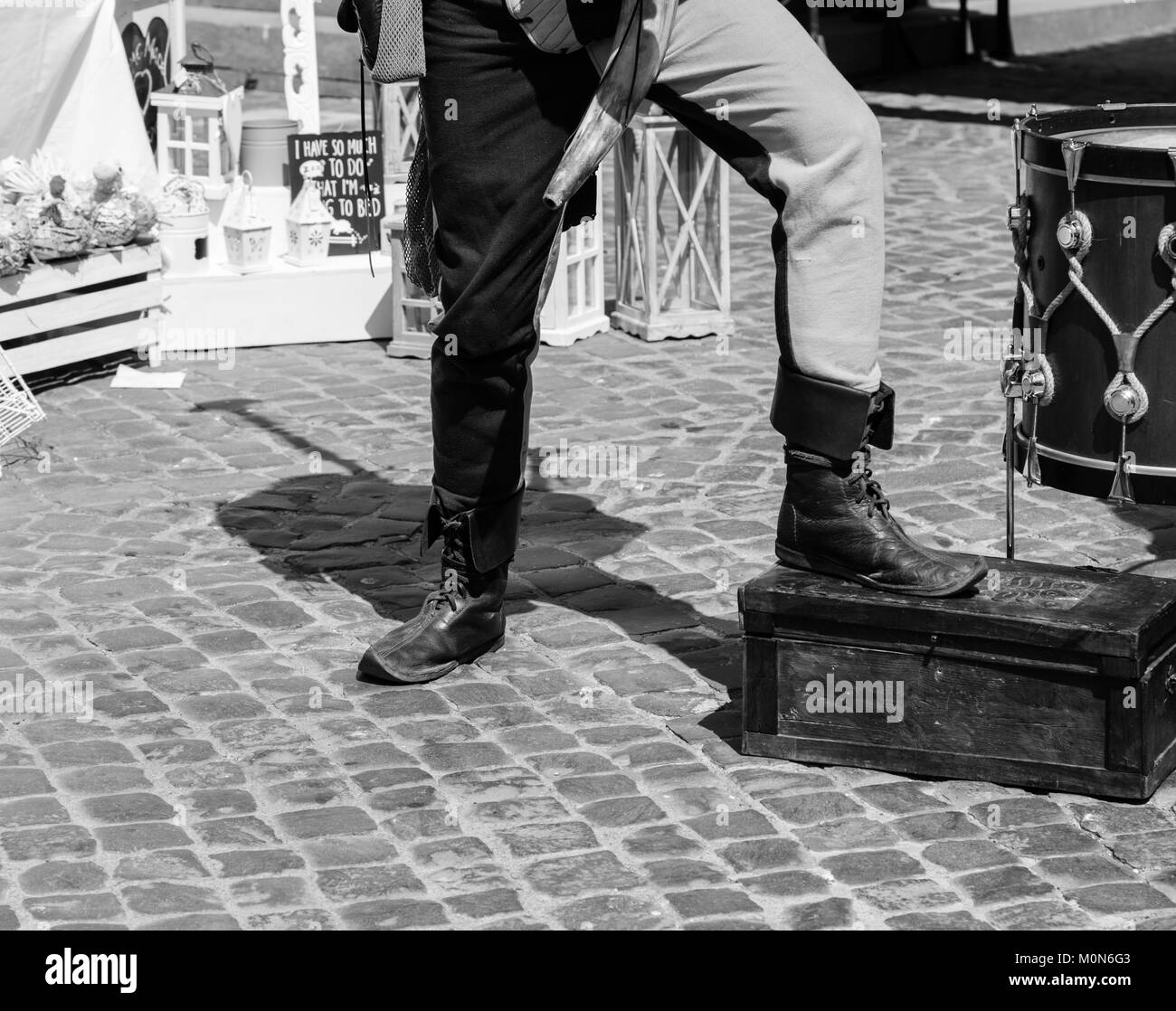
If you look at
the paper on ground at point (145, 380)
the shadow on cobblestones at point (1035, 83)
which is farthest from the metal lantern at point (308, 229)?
the shadow on cobblestones at point (1035, 83)

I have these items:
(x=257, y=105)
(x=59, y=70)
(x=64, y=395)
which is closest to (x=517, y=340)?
(x=64, y=395)

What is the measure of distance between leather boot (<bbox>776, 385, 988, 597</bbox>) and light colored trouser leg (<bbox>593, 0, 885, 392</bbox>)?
17 centimetres

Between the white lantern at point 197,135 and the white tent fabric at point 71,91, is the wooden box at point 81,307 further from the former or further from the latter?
the white lantern at point 197,135

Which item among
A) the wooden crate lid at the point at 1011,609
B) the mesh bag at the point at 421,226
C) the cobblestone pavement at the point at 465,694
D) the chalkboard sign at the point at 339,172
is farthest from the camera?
the chalkboard sign at the point at 339,172

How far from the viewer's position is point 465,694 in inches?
171

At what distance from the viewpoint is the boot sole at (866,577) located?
3.77m

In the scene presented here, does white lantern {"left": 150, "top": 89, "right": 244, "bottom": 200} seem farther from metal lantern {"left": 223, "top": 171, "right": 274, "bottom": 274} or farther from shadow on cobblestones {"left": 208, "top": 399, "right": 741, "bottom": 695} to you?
shadow on cobblestones {"left": 208, "top": 399, "right": 741, "bottom": 695}

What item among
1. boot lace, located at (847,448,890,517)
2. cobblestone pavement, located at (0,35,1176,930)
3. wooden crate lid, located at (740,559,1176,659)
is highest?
boot lace, located at (847,448,890,517)

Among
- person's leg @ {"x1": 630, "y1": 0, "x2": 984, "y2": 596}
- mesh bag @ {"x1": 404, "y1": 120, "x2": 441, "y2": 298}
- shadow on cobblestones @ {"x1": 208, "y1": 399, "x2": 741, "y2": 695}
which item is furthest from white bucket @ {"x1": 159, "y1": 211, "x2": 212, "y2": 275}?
person's leg @ {"x1": 630, "y1": 0, "x2": 984, "y2": 596}

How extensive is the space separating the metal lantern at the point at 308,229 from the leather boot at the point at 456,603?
3.43 meters

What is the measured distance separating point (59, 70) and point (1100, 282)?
5206 millimetres

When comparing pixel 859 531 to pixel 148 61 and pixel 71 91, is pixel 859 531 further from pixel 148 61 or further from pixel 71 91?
pixel 148 61

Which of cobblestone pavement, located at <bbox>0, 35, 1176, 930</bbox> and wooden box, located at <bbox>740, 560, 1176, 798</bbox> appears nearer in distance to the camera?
cobblestone pavement, located at <bbox>0, 35, 1176, 930</bbox>

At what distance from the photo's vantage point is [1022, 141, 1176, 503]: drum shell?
3.94m
